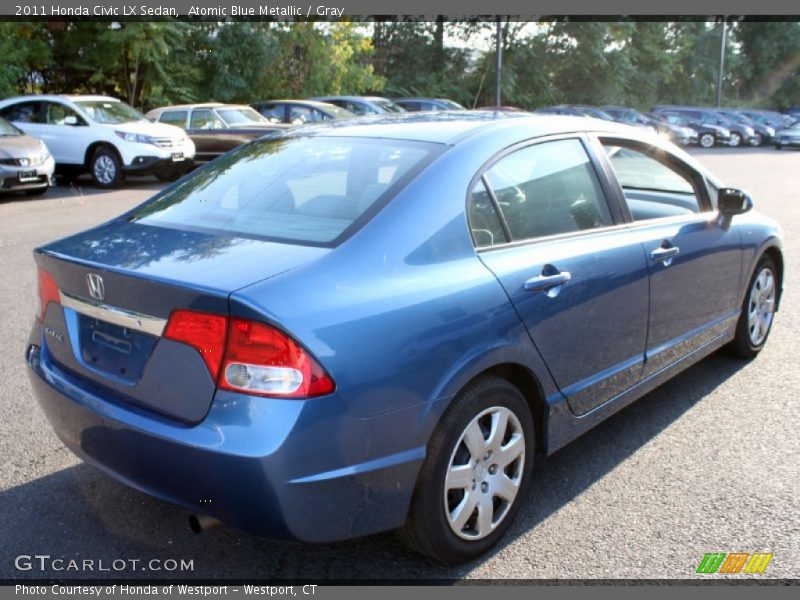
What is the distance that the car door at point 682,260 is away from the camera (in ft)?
12.6

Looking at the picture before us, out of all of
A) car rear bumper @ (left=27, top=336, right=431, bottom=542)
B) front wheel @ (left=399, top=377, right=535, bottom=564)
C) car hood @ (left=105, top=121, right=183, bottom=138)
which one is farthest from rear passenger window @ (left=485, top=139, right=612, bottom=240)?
car hood @ (left=105, top=121, right=183, bottom=138)

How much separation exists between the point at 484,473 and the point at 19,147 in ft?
40.5

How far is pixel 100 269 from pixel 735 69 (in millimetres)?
65786

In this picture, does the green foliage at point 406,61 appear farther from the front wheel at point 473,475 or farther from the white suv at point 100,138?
the front wheel at point 473,475

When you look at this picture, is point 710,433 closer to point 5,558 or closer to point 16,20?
point 5,558

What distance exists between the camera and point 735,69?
6053 cm

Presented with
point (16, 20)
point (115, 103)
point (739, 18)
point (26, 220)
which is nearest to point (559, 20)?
point (739, 18)

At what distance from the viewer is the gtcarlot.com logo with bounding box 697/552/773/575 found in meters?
2.91

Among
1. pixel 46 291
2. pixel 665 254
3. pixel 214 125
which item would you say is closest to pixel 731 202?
pixel 665 254

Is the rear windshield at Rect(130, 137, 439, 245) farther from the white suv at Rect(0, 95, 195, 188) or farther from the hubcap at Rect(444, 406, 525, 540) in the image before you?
the white suv at Rect(0, 95, 195, 188)

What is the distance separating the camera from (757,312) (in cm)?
506

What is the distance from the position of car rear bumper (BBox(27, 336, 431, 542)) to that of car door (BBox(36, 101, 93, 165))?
547 inches

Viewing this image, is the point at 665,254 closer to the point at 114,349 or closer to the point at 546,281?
the point at 546,281

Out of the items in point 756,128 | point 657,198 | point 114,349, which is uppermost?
point 756,128
